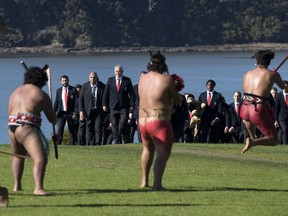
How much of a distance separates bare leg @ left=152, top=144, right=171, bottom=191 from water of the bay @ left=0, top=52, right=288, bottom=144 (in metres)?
45.3

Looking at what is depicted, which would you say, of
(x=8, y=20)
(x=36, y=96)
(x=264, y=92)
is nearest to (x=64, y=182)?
(x=36, y=96)

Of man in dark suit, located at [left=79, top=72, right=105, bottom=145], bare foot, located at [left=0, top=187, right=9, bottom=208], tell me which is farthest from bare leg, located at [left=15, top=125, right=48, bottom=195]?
man in dark suit, located at [left=79, top=72, right=105, bottom=145]

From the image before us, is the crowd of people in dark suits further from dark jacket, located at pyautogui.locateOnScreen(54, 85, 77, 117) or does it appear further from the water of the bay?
the water of the bay

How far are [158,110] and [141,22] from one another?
140 meters

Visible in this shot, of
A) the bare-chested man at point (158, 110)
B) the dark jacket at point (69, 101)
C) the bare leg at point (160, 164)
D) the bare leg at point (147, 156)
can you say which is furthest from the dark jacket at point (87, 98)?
the bare leg at point (160, 164)

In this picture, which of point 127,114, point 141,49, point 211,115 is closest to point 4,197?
point 127,114

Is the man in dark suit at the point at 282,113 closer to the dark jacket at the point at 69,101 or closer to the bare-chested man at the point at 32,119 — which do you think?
the dark jacket at the point at 69,101

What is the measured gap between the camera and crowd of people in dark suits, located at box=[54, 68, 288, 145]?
2931cm

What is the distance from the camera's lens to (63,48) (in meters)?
152

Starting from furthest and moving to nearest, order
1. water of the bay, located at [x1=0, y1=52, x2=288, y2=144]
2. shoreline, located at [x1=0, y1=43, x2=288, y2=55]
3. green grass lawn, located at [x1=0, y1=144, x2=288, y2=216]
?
shoreline, located at [x1=0, y1=43, x2=288, y2=55], water of the bay, located at [x1=0, y1=52, x2=288, y2=144], green grass lawn, located at [x1=0, y1=144, x2=288, y2=216]

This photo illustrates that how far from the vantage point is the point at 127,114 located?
2953 centimetres

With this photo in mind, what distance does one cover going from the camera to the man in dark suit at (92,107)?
29.8 meters

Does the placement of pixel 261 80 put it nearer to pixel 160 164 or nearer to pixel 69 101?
pixel 160 164

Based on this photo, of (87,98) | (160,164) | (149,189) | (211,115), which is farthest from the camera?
(211,115)
